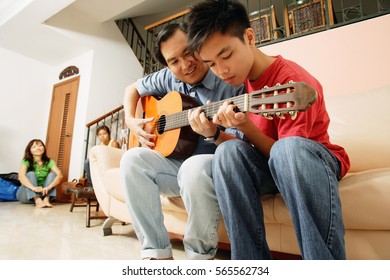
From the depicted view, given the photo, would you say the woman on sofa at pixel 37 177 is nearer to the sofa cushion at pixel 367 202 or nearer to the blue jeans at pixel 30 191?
the blue jeans at pixel 30 191

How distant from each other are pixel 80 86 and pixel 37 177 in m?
1.31

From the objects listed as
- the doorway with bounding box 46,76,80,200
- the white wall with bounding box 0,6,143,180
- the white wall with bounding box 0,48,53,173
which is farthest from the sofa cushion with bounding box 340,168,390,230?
the white wall with bounding box 0,48,53,173

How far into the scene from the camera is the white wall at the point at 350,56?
132 cm

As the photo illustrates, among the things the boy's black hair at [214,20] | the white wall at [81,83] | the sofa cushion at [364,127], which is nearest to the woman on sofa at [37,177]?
the white wall at [81,83]

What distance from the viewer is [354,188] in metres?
0.59

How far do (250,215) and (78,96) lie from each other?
3.37 metres

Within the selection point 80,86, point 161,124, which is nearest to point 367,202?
point 161,124

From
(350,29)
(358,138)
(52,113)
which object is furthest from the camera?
(52,113)

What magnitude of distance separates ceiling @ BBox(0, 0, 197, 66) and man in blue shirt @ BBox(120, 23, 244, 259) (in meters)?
2.34

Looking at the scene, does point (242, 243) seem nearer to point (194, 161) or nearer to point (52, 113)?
point (194, 161)

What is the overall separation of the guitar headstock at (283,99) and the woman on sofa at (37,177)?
97.8 inches

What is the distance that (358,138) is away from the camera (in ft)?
3.25

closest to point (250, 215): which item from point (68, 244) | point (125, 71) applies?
point (68, 244)

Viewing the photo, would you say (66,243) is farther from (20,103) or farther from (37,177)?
(20,103)
